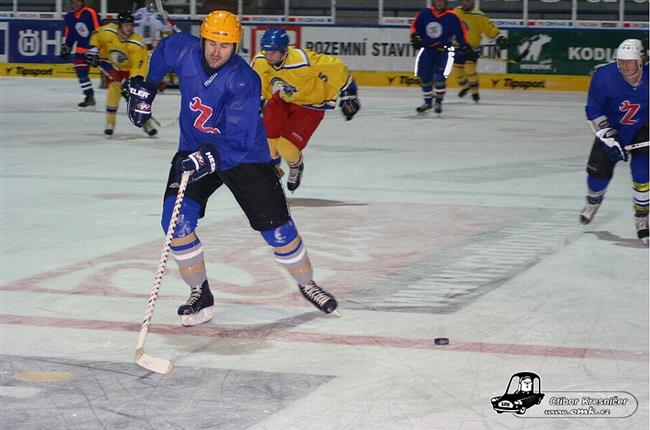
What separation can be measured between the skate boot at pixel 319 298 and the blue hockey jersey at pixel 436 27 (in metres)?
13.1

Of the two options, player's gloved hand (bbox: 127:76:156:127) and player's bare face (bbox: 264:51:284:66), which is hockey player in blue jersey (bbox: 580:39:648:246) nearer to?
player's bare face (bbox: 264:51:284:66)

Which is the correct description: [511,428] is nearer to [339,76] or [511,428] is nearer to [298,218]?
[298,218]

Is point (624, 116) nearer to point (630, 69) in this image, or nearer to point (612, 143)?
point (612, 143)

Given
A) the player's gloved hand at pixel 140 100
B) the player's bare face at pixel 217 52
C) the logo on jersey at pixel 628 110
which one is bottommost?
the logo on jersey at pixel 628 110

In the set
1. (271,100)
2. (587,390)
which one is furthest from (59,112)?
(587,390)

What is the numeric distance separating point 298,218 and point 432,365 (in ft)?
13.6

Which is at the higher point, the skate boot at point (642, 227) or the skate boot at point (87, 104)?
the skate boot at point (87, 104)

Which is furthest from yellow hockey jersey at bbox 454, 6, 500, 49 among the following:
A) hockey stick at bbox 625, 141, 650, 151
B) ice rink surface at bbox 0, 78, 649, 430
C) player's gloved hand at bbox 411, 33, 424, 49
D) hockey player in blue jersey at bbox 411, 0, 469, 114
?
hockey stick at bbox 625, 141, 650, 151

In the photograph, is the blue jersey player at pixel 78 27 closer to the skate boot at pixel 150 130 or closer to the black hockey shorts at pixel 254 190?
the skate boot at pixel 150 130

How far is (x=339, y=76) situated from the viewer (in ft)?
32.1

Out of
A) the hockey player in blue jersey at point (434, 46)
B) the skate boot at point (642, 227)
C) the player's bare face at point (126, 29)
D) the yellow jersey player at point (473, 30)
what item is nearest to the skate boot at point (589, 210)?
the skate boot at point (642, 227)

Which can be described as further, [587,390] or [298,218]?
[298,218]

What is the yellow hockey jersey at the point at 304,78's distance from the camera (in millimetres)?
9227

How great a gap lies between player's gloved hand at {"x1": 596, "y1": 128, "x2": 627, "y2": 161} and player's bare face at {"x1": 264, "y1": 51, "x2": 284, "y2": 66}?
2222mm
